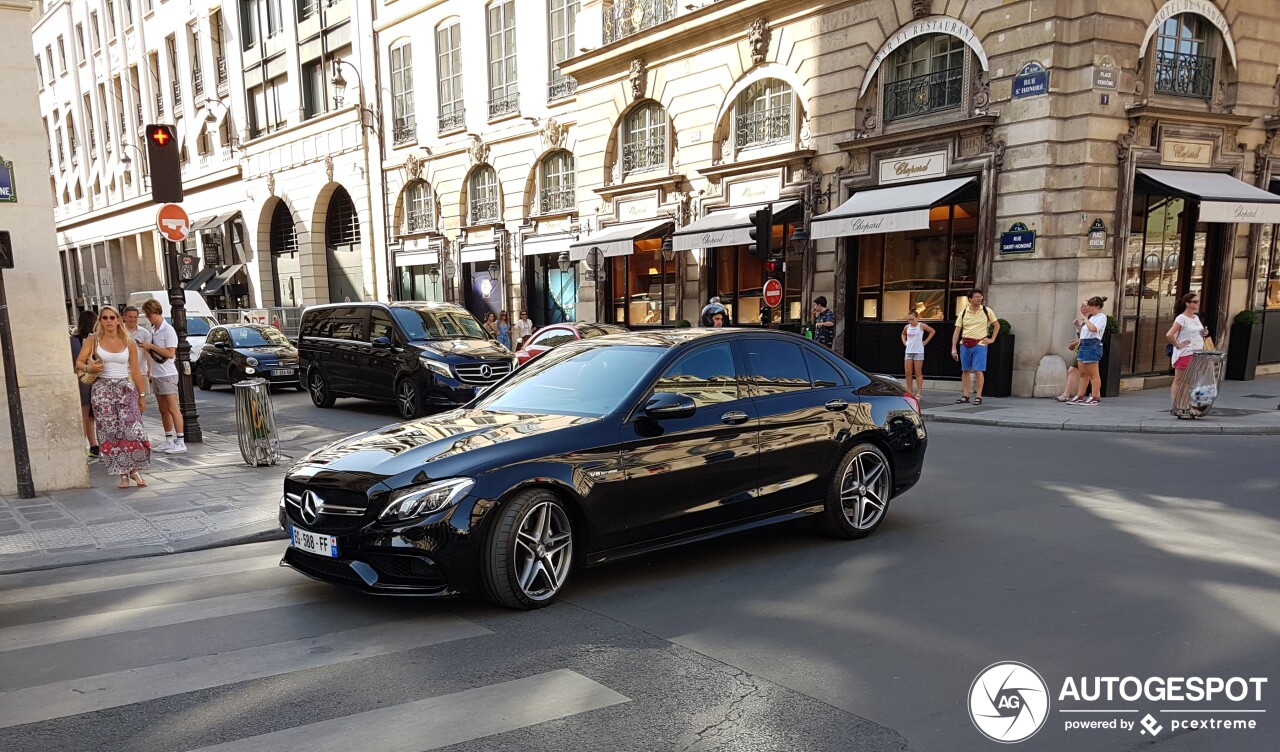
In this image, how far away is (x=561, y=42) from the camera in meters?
25.1

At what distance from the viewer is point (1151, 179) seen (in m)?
14.3

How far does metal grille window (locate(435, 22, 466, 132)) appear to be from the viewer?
28.5m

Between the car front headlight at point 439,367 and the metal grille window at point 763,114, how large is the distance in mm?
10226

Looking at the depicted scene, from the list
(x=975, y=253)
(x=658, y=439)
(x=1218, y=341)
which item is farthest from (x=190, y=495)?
(x=1218, y=341)

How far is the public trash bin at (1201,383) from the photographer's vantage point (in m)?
11.3

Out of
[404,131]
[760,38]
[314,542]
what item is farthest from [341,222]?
[314,542]

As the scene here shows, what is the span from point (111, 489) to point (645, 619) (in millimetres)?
6536

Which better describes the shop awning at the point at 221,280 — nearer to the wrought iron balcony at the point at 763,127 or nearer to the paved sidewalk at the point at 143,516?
the wrought iron balcony at the point at 763,127

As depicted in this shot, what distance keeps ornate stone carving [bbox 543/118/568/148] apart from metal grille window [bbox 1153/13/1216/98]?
16.0 meters

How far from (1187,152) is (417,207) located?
25.4 metres

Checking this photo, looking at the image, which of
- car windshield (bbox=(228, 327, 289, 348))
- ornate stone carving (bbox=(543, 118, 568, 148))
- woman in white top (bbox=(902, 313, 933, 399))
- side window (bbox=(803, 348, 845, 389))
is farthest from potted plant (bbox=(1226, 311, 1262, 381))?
car windshield (bbox=(228, 327, 289, 348))

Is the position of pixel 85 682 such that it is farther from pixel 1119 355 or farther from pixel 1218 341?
pixel 1218 341

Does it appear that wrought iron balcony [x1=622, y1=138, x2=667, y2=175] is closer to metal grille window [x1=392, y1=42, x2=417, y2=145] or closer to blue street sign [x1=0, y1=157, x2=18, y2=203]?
metal grille window [x1=392, y1=42, x2=417, y2=145]

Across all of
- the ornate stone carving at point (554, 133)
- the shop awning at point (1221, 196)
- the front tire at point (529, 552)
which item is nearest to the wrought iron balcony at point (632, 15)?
the ornate stone carving at point (554, 133)
